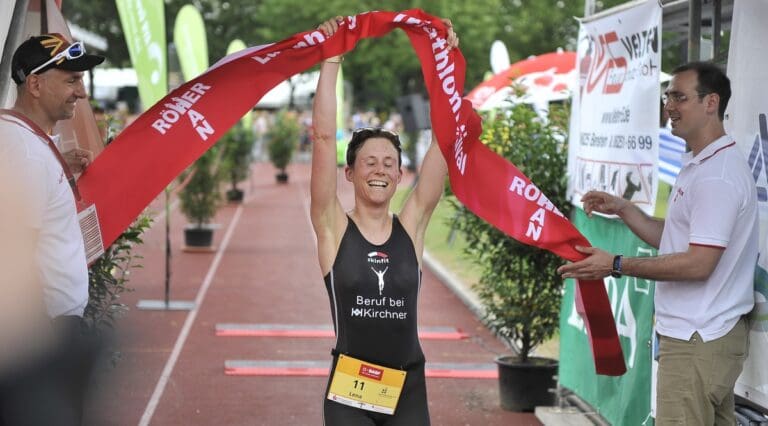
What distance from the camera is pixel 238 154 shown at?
2950cm

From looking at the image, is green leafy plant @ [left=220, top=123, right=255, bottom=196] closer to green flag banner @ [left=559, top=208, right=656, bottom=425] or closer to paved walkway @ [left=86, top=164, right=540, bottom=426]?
paved walkway @ [left=86, top=164, right=540, bottom=426]

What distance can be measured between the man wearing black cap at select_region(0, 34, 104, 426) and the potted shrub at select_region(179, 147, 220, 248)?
15.5m

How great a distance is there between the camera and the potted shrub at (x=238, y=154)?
2685cm

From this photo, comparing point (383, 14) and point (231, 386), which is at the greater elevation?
point (383, 14)

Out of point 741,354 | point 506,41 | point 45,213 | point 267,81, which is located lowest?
point 741,354

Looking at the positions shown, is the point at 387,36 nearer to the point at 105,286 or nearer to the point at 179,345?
the point at 179,345

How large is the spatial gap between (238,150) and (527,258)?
20.5 m

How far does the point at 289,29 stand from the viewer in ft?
196

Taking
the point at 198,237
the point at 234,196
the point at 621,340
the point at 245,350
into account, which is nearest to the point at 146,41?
the point at 245,350

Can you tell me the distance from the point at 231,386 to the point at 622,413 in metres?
3.88

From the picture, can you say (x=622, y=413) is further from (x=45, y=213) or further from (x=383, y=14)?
(x=45, y=213)

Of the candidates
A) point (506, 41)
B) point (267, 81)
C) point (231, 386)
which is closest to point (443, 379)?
point (231, 386)

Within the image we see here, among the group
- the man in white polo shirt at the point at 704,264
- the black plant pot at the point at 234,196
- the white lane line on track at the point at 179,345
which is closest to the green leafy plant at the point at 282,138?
the black plant pot at the point at 234,196

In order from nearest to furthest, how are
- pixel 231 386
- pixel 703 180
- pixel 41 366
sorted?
pixel 41 366 → pixel 703 180 → pixel 231 386
